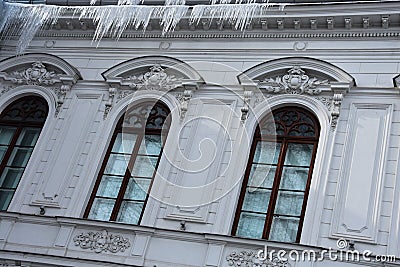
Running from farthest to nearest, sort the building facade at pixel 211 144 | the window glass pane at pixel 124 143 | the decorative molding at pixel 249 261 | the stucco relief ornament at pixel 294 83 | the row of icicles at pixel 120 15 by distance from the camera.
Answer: the row of icicles at pixel 120 15, the window glass pane at pixel 124 143, the stucco relief ornament at pixel 294 83, the building facade at pixel 211 144, the decorative molding at pixel 249 261

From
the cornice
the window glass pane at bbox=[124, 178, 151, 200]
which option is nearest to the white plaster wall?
the cornice

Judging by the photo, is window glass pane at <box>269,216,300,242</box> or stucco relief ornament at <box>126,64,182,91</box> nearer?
window glass pane at <box>269,216,300,242</box>

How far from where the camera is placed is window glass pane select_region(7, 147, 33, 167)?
11102 millimetres

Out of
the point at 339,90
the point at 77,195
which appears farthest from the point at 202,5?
the point at 77,195

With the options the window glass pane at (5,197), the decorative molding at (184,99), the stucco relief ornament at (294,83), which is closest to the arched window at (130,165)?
the decorative molding at (184,99)

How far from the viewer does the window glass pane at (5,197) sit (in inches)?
418

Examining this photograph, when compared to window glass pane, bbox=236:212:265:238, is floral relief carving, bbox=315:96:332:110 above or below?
above

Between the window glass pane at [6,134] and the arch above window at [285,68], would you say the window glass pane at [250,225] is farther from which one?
the window glass pane at [6,134]

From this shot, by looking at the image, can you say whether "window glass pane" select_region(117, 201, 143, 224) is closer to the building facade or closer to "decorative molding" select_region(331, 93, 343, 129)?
the building facade

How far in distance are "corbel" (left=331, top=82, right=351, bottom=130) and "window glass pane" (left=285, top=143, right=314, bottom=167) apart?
601mm

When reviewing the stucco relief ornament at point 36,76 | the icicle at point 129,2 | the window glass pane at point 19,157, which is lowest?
the window glass pane at point 19,157

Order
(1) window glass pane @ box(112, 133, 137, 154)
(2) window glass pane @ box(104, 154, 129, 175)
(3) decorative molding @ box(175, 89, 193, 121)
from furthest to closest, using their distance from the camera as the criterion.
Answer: (1) window glass pane @ box(112, 133, 137, 154)
(3) decorative molding @ box(175, 89, 193, 121)
(2) window glass pane @ box(104, 154, 129, 175)

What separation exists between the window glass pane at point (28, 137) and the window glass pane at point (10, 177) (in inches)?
21.3

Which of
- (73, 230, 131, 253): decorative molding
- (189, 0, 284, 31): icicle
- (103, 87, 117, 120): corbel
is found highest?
(189, 0, 284, 31): icicle
